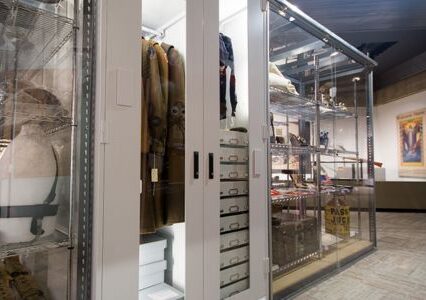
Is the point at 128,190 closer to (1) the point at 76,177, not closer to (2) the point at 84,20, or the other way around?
(1) the point at 76,177

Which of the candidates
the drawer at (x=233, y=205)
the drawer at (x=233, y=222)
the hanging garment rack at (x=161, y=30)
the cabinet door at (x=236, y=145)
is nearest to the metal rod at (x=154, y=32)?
the hanging garment rack at (x=161, y=30)

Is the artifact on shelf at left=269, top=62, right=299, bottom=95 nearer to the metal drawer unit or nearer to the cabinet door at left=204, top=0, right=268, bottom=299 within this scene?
the cabinet door at left=204, top=0, right=268, bottom=299

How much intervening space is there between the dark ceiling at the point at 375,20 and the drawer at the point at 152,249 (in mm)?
3202

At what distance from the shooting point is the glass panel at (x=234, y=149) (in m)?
1.87

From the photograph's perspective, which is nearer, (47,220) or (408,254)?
(47,220)

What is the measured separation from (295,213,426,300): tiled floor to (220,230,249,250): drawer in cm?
76

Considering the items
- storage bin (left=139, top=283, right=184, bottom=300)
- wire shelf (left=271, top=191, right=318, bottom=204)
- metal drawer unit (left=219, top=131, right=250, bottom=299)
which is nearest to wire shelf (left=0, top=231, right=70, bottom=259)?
storage bin (left=139, top=283, right=184, bottom=300)

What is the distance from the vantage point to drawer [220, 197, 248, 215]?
186cm

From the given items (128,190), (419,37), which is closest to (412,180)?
(419,37)

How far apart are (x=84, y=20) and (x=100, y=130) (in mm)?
476

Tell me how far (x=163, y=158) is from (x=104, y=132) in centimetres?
44

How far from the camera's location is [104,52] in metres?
1.24

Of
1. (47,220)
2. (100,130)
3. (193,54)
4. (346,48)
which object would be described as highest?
(346,48)

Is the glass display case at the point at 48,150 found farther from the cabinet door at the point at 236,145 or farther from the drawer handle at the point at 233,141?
the drawer handle at the point at 233,141
